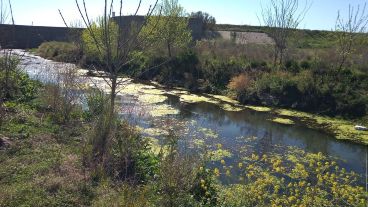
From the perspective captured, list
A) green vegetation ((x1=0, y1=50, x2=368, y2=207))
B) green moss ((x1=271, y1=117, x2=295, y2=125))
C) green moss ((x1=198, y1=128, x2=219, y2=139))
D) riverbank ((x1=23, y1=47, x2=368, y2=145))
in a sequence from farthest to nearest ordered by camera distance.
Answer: green moss ((x1=271, y1=117, x2=295, y2=125))
riverbank ((x1=23, y1=47, x2=368, y2=145))
green moss ((x1=198, y1=128, x2=219, y2=139))
green vegetation ((x1=0, y1=50, x2=368, y2=207))

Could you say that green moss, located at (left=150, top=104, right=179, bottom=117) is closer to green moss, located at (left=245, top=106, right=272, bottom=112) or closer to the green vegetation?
green moss, located at (left=245, top=106, right=272, bottom=112)

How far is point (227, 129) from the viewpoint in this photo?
1434 cm

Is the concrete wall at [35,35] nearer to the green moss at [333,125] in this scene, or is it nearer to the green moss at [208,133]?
the green moss at [333,125]

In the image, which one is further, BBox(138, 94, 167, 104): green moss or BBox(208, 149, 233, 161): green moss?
BBox(138, 94, 167, 104): green moss

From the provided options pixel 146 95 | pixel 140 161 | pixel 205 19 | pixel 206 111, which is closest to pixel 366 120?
pixel 206 111

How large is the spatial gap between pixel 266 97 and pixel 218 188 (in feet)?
44.3

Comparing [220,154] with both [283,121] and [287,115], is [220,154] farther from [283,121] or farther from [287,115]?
[287,115]

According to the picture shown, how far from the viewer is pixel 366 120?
16703mm

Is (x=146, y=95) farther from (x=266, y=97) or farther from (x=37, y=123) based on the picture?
(x=37, y=123)

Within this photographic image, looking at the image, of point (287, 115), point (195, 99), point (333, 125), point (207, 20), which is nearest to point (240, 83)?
point (195, 99)

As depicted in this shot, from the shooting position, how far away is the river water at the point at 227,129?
11.7m

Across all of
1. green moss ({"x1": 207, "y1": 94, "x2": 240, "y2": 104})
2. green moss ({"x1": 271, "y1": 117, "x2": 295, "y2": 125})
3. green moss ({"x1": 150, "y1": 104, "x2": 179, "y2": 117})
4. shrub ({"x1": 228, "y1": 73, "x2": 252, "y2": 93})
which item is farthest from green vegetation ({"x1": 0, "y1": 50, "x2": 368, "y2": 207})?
shrub ({"x1": 228, "y1": 73, "x2": 252, "y2": 93})

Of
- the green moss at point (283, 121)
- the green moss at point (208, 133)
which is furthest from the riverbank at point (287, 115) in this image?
the green moss at point (208, 133)

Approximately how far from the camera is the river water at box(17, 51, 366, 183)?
38.3 ft
